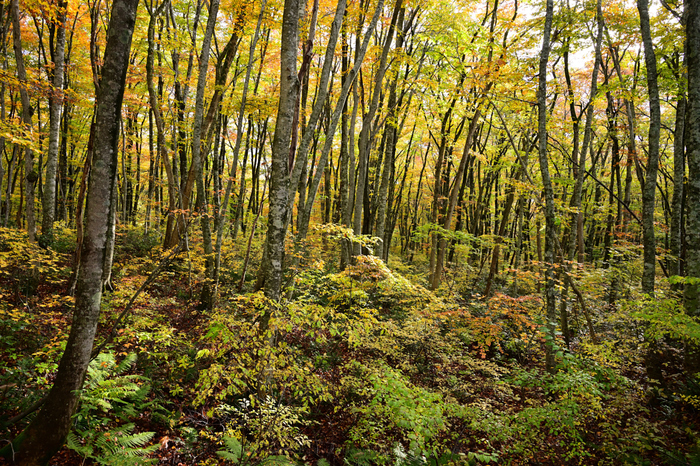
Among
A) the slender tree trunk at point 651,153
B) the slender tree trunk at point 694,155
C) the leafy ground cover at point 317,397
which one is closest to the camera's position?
the leafy ground cover at point 317,397

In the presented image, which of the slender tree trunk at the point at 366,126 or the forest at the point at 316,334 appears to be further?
the slender tree trunk at the point at 366,126

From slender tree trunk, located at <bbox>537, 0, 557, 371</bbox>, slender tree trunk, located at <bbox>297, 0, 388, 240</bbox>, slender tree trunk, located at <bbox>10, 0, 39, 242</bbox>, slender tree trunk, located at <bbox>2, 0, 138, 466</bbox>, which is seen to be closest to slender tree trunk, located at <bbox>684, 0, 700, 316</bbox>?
slender tree trunk, located at <bbox>537, 0, 557, 371</bbox>

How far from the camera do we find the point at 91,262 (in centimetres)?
286

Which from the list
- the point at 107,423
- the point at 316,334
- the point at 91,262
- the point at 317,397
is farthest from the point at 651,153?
the point at 107,423

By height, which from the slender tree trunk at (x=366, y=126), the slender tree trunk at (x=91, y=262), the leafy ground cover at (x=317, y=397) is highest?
the slender tree trunk at (x=366, y=126)

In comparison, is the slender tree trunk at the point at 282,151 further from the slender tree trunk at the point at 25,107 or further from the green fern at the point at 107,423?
the slender tree trunk at the point at 25,107

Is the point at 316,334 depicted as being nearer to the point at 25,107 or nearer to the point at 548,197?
the point at 548,197

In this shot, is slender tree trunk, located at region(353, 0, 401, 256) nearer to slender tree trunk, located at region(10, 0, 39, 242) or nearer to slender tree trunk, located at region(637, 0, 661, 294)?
slender tree trunk, located at region(637, 0, 661, 294)

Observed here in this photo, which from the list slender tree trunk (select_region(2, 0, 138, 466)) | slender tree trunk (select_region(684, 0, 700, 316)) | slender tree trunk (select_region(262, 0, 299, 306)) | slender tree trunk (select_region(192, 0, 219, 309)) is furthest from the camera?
slender tree trunk (select_region(192, 0, 219, 309))

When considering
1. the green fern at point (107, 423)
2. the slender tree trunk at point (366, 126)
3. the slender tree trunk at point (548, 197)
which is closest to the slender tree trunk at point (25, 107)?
the green fern at point (107, 423)

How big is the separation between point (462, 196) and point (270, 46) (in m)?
13.5

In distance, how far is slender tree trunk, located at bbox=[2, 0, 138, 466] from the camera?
2.76 metres

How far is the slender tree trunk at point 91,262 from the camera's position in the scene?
9.05 ft

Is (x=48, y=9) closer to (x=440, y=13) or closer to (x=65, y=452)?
(x=65, y=452)
